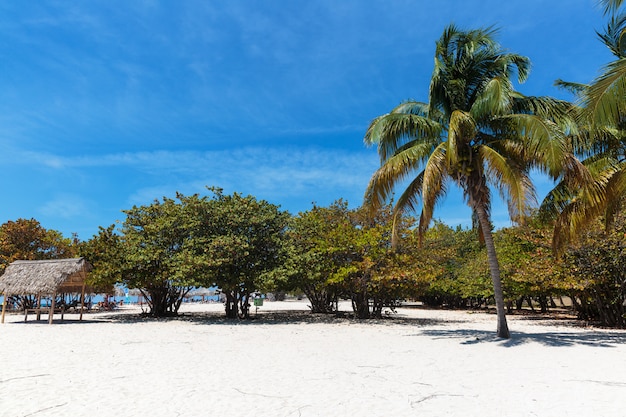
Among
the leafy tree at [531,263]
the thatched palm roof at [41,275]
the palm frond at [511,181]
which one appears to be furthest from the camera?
the thatched palm roof at [41,275]

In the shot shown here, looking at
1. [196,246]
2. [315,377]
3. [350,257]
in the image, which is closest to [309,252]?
[350,257]

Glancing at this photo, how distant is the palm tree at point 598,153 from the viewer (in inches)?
260

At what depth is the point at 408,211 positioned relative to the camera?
13.5m

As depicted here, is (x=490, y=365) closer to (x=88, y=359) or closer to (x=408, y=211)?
(x=408, y=211)

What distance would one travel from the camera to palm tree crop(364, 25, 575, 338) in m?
11.3

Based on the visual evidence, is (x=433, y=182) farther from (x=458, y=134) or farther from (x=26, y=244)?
(x=26, y=244)

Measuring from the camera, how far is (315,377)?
7285 millimetres

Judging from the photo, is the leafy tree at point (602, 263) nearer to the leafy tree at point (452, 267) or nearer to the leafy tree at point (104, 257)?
the leafy tree at point (452, 267)

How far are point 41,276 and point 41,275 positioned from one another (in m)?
0.07

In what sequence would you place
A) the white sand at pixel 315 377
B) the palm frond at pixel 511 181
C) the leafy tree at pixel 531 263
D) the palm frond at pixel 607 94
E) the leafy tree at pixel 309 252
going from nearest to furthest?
the white sand at pixel 315 377 → the palm frond at pixel 607 94 → the palm frond at pixel 511 181 → the leafy tree at pixel 531 263 → the leafy tree at pixel 309 252

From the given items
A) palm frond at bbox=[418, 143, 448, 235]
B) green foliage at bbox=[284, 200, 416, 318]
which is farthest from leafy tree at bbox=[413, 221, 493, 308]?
palm frond at bbox=[418, 143, 448, 235]

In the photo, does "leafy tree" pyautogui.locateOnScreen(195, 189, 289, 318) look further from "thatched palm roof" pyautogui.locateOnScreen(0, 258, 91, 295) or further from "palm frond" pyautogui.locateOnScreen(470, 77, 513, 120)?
"palm frond" pyautogui.locateOnScreen(470, 77, 513, 120)

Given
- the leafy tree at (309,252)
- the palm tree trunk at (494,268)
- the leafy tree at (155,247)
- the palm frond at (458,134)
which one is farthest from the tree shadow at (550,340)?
the leafy tree at (155,247)

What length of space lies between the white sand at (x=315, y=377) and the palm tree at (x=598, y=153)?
3545 millimetres
